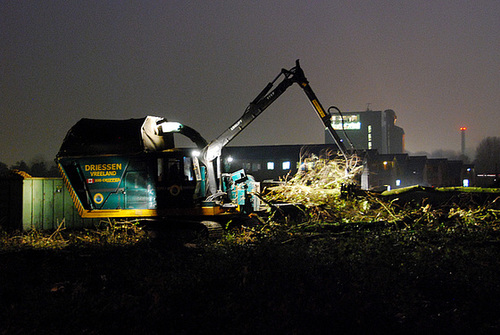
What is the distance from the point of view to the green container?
1395cm

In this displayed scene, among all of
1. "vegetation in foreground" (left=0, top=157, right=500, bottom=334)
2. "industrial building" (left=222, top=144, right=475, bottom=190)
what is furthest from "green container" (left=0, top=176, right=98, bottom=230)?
"industrial building" (left=222, top=144, right=475, bottom=190)

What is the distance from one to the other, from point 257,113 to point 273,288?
7.61 meters

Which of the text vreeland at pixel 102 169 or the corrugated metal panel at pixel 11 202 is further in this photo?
the corrugated metal panel at pixel 11 202

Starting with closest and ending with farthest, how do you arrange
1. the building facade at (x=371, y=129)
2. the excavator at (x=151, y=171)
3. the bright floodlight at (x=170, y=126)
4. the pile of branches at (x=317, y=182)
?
the excavator at (x=151, y=171) → the bright floodlight at (x=170, y=126) → the pile of branches at (x=317, y=182) → the building facade at (x=371, y=129)

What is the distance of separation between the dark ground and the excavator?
283 centimetres

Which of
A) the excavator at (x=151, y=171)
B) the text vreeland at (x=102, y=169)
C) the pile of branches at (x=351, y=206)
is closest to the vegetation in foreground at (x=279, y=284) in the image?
the pile of branches at (x=351, y=206)

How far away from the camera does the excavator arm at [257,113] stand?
12.4 meters

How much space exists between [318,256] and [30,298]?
491 centimetres

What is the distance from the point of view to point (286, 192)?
44.2 ft

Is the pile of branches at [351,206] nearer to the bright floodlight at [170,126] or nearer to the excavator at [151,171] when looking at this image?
the excavator at [151,171]

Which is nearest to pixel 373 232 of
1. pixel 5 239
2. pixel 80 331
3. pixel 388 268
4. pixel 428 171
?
pixel 388 268

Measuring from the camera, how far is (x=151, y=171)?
11.5 metres

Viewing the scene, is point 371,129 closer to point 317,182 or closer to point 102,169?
point 317,182

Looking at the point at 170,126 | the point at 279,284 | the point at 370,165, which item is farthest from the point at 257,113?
the point at 370,165
